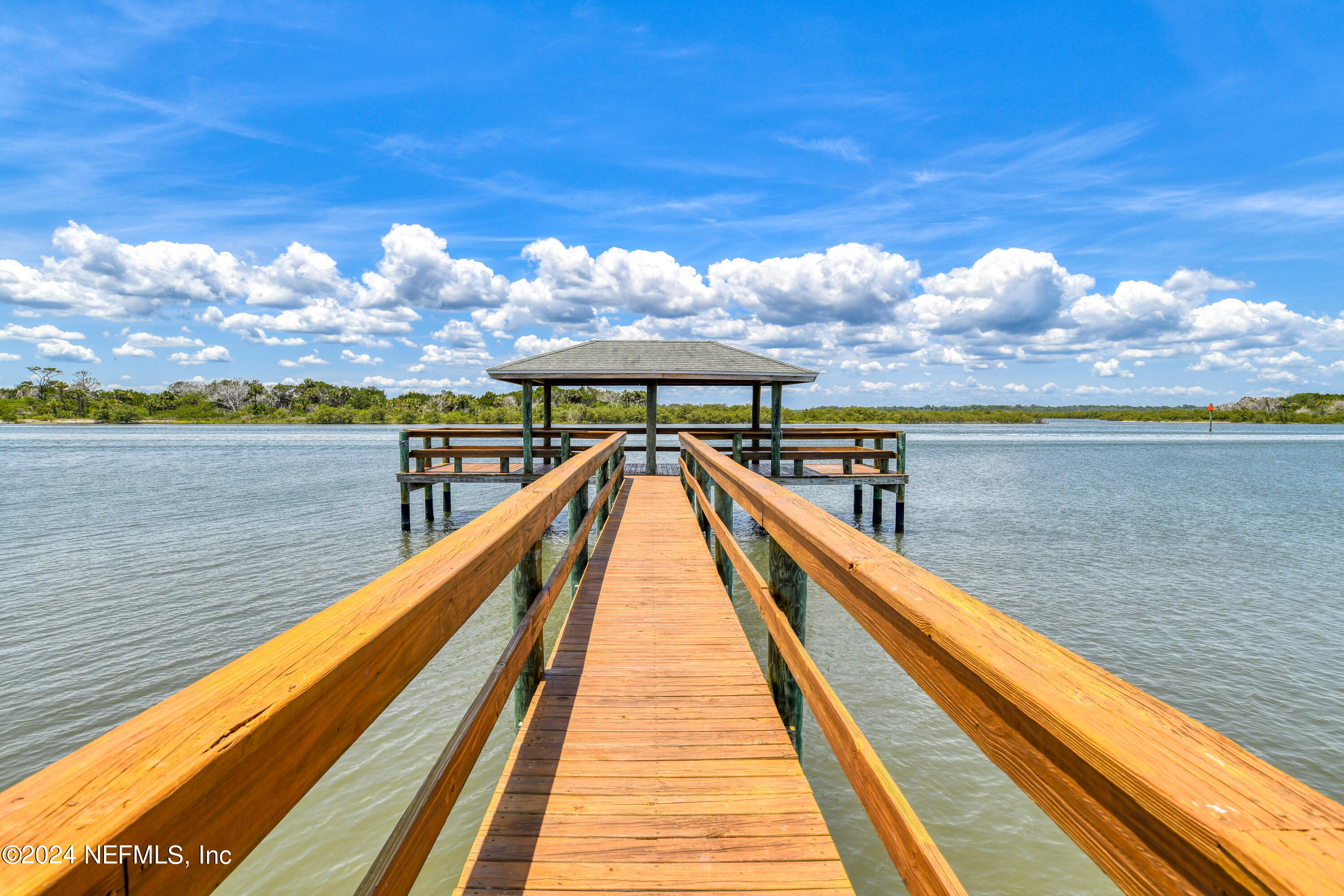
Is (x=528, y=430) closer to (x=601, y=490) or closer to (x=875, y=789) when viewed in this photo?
(x=601, y=490)

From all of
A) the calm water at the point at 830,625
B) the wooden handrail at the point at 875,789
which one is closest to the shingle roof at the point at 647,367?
the calm water at the point at 830,625

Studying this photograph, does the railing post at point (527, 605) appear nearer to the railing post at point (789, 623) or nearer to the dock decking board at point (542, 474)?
the railing post at point (789, 623)

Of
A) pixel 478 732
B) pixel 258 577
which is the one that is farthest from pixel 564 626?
pixel 258 577

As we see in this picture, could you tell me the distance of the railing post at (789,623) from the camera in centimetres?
284

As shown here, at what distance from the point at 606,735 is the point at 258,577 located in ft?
30.1

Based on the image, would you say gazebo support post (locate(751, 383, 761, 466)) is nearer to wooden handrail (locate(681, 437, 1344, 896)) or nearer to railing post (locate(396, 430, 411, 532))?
railing post (locate(396, 430, 411, 532))

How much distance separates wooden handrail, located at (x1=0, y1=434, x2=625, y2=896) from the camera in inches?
24.4

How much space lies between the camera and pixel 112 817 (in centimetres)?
64

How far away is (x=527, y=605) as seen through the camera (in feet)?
9.70

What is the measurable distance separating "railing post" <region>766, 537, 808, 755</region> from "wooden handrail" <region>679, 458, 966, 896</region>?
0.24 m

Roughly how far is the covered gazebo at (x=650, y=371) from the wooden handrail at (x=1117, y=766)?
35.1 ft

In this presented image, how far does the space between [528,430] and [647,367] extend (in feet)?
9.13

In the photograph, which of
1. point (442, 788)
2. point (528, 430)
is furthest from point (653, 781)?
point (528, 430)

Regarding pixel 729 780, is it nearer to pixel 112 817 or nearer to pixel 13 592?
pixel 112 817
